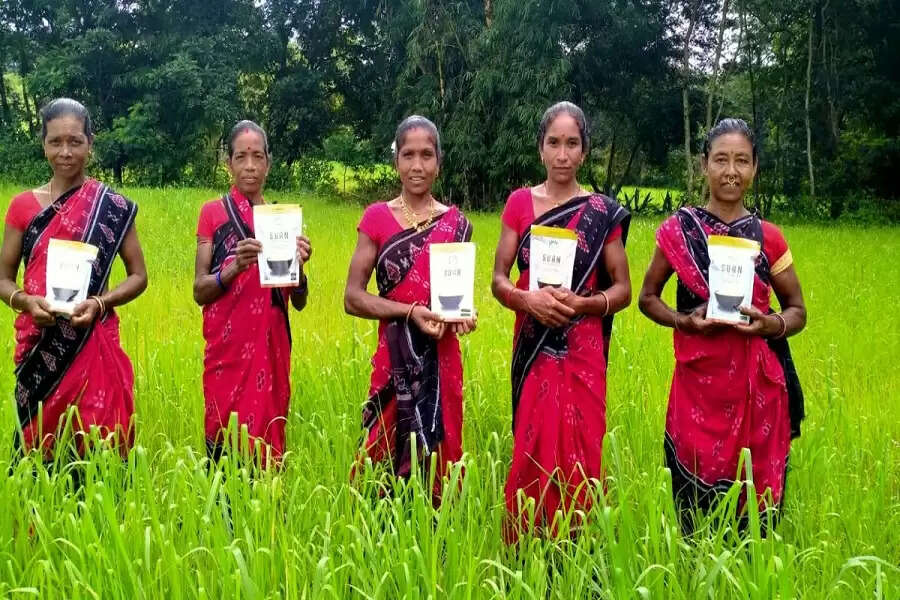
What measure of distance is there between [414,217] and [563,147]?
602 mm

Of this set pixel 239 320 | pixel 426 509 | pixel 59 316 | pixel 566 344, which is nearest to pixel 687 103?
pixel 566 344

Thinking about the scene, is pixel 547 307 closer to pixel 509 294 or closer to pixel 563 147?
pixel 509 294

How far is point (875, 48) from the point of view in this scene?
17656 millimetres

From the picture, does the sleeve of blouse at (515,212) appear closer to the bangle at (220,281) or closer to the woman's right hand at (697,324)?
the woman's right hand at (697,324)

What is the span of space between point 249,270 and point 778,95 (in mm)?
19119

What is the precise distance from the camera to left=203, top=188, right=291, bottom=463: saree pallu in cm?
311

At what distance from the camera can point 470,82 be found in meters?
18.0

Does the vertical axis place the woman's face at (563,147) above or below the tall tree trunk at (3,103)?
below

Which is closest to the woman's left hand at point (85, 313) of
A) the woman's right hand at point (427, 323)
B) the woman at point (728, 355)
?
the woman's right hand at point (427, 323)

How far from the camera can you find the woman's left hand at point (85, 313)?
264 centimetres

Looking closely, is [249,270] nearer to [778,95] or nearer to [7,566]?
[7,566]

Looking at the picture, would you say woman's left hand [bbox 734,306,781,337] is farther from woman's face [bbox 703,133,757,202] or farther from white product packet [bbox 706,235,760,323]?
woman's face [bbox 703,133,757,202]

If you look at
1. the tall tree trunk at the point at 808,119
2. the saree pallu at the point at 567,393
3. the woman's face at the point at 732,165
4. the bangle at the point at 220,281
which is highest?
the tall tree trunk at the point at 808,119

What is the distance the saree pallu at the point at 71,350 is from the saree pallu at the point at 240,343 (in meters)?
0.38
